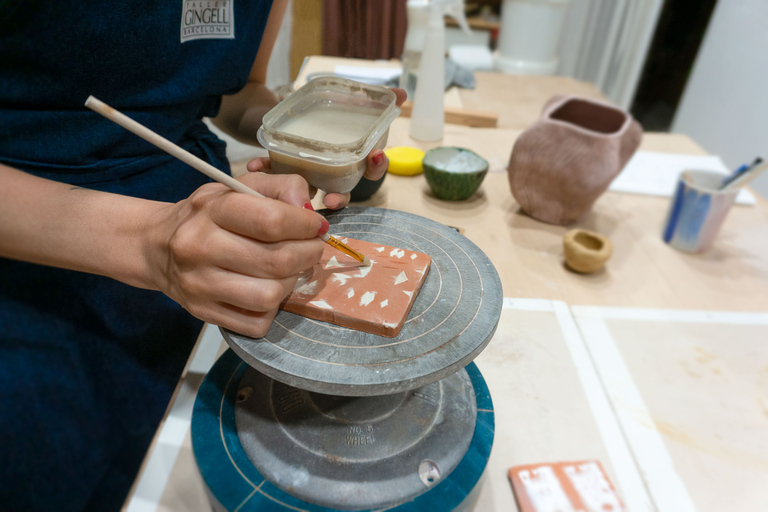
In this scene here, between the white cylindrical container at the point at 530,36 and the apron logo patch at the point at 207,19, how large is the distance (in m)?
2.45

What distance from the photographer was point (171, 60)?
2.27 feet

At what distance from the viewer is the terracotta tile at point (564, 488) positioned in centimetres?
65

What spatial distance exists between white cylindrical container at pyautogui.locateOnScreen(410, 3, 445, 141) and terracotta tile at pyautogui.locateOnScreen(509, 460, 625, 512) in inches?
35.6

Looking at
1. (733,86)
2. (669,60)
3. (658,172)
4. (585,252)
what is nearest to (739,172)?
(658,172)

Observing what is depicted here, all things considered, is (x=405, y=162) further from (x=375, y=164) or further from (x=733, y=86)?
(x=733, y=86)

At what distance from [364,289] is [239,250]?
0.17 meters

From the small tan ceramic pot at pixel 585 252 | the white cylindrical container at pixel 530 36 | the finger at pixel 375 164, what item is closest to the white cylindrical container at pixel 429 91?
the small tan ceramic pot at pixel 585 252

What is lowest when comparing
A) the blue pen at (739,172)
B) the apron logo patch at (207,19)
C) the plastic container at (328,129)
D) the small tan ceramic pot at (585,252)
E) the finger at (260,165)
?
the small tan ceramic pot at (585,252)

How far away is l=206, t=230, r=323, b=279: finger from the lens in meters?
0.51

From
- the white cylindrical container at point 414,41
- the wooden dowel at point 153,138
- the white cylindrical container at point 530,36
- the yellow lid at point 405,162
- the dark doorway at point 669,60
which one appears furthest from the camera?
the dark doorway at point 669,60

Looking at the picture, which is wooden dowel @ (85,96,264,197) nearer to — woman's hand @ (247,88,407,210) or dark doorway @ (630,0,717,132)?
woman's hand @ (247,88,407,210)

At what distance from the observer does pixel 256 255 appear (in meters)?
0.51

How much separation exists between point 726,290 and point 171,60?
1330mm

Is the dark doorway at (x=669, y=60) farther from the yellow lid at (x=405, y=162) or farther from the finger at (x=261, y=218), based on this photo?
the finger at (x=261, y=218)
